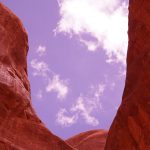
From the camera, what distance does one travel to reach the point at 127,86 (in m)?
19.0

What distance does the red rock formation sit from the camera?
4781cm

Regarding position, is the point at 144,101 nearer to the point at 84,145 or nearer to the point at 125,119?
the point at 125,119

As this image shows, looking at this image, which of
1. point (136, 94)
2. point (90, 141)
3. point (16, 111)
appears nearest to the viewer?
point (136, 94)

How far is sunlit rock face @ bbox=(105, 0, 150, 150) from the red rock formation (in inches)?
1124

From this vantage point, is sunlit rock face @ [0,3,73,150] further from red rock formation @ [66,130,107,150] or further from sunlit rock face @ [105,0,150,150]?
red rock formation @ [66,130,107,150]

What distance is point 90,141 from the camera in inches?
1929

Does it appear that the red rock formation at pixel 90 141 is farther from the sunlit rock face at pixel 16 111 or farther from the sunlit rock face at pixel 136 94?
the sunlit rock face at pixel 136 94

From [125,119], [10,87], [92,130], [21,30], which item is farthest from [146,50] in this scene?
[92,130]

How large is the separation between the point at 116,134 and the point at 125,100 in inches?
68.4

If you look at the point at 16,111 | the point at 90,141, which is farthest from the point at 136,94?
the point at 90,141

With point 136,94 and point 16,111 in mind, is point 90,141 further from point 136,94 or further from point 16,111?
point 136,94

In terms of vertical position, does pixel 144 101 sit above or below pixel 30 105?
below

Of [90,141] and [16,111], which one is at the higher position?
[90,141]

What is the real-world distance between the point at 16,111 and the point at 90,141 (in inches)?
1105
